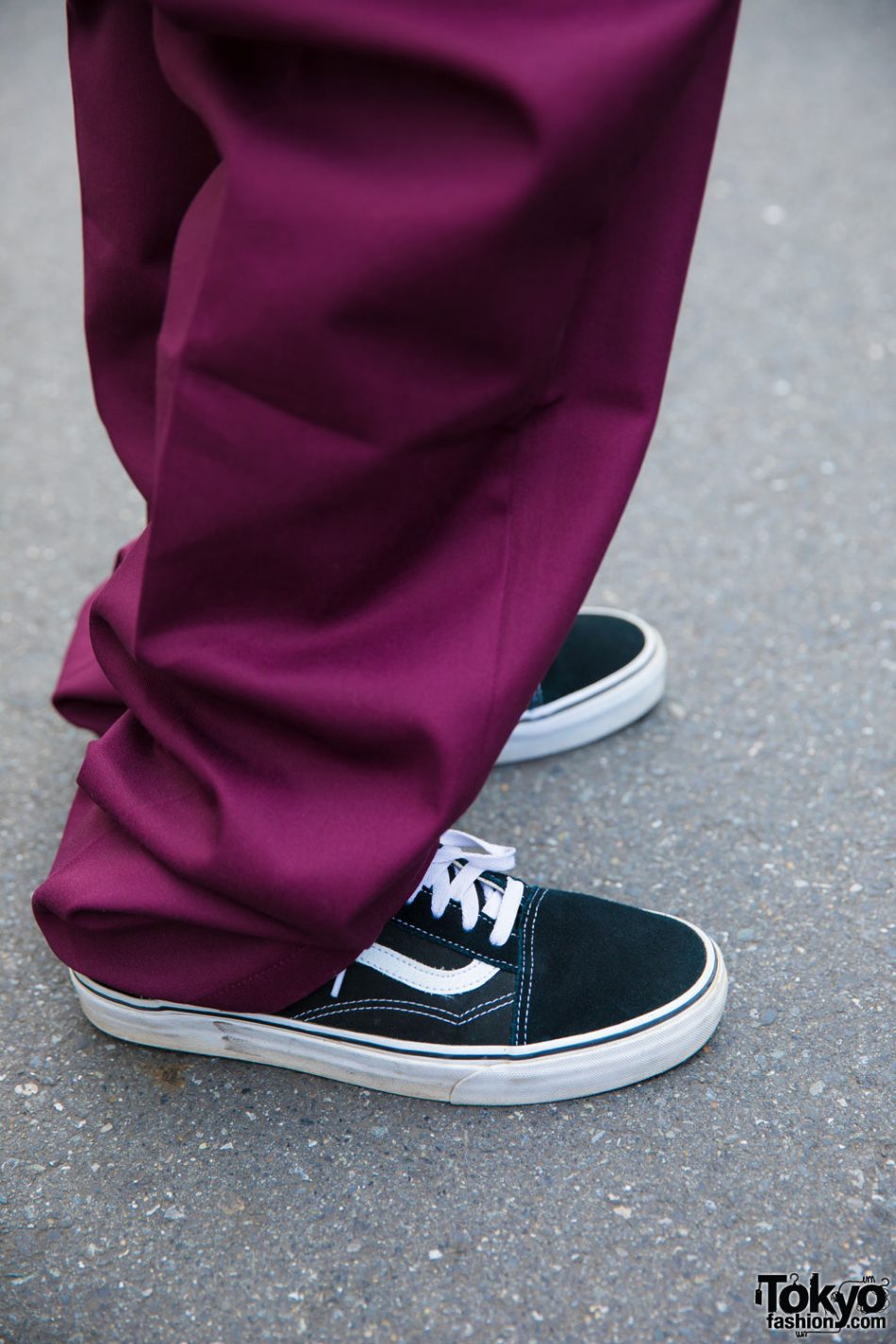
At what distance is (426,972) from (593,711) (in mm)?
429

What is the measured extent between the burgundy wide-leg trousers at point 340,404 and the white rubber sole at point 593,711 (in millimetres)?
393

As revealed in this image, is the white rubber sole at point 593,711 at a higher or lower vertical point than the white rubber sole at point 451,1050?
higher

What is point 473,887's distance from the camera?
1022 mm

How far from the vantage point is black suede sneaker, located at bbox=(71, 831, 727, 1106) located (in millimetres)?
984

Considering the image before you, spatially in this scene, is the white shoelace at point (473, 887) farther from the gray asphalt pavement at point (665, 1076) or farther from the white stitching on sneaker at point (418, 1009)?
the gray asphalt pavement at point (665, 1076)

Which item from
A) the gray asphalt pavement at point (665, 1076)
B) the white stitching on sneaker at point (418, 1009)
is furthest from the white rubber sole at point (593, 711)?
the white stitching on sneaker at point (418, 1009)

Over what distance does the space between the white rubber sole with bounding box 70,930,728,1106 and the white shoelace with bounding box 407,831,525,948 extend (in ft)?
0.33

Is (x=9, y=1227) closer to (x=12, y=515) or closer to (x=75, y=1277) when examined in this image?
(x=75, y=1277)

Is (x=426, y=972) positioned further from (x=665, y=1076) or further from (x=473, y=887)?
(x=665, y=1076)

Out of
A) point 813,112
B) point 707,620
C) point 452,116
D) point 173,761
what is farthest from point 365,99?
point 813,112

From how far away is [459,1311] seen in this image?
0.87 metres

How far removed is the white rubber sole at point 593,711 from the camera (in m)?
1.31

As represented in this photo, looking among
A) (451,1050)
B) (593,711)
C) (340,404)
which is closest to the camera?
(340,404)

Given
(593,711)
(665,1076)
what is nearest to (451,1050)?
(665,1076)
